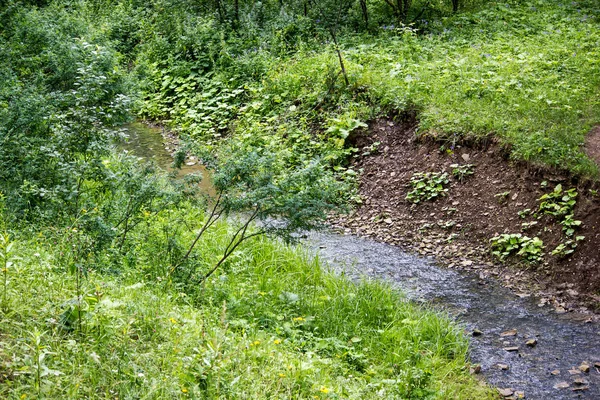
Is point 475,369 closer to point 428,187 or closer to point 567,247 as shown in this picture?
point 567,247

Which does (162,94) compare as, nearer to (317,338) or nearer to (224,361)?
(317,338)

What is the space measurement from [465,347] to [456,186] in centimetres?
350

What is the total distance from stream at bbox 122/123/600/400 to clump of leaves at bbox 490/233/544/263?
0.53 m

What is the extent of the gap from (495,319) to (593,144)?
3087mm

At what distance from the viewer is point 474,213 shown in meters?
8.48

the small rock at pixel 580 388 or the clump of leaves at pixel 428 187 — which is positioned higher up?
the clump of leaves at pixel 428 187

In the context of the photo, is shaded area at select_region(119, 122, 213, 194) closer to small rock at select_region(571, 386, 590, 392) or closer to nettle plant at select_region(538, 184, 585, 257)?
nettle plant at select_region(538, 184, 585, 257)

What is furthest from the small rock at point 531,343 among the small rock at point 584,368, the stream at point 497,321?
the small rock at point 584,368

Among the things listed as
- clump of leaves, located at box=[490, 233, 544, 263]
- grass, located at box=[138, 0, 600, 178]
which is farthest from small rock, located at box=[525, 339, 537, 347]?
grass, located at box=[138, 0, 600, 178]

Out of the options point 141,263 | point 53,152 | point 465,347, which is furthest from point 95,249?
point 465,347

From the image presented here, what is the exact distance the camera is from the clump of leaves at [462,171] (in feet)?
29.3

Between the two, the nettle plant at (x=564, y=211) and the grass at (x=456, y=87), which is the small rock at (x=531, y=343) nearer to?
the nettle plant at (x=564, y=211)

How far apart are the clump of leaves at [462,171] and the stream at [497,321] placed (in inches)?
59.4

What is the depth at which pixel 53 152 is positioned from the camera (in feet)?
20.2
